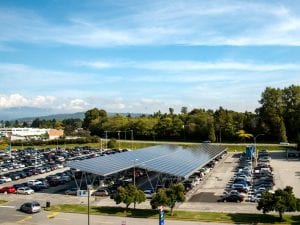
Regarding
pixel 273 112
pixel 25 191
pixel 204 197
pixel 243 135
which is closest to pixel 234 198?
pixel 204 197

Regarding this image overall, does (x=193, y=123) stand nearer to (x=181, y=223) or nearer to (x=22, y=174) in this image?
(x=22, y=174)

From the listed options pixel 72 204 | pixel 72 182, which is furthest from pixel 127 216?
pixel 72 182

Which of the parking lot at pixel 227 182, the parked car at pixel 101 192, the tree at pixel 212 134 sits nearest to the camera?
the parking lot at pixel 227 182

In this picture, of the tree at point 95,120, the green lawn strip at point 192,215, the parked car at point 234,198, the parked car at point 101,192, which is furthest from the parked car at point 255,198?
the tree at point 95,120

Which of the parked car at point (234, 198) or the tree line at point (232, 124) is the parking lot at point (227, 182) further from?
the tree line at point (232, 124)

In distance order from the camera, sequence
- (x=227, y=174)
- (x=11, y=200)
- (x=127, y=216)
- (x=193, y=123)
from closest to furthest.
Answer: (x=127, y=216)
(x=11, y=200)
(x=227, y=174)
(x=193, y=123)

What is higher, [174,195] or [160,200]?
[174,195]

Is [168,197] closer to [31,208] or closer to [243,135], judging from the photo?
[31,208]
